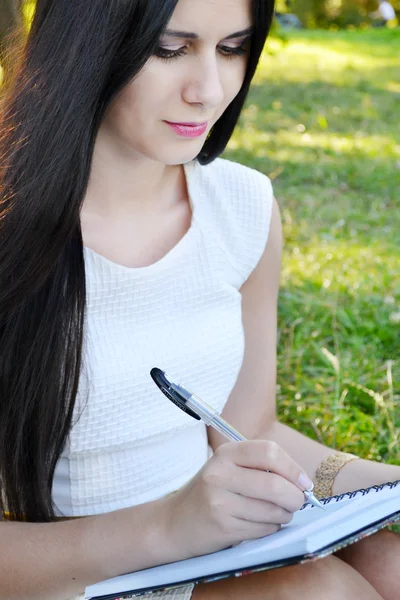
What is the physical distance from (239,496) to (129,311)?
51 cm

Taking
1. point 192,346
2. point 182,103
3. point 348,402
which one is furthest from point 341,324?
point 182,103

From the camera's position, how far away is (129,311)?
1.63 meters

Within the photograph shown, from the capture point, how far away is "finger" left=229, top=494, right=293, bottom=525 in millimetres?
1211

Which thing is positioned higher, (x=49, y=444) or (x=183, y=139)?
(x=183, y=139)

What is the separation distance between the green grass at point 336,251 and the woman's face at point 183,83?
49.6 inches

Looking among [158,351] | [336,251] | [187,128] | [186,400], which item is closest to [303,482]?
[186,400]

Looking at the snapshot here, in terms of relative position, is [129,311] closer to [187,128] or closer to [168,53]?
[187,128]

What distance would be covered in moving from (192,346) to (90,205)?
31cm

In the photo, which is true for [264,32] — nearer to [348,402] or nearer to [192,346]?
[192,346]

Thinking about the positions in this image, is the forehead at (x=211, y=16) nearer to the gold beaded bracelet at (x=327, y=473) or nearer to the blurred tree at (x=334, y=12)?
the gold beaded bracelet at (x=327, y=473)

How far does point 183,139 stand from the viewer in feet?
4.97

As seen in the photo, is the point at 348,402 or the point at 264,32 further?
the point at 348,402

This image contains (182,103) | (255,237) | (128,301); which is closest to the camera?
(182,103)

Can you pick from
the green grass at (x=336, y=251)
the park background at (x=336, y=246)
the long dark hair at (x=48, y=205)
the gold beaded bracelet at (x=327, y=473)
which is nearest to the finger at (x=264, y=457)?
the long dark hair at (x=48, y=205)
